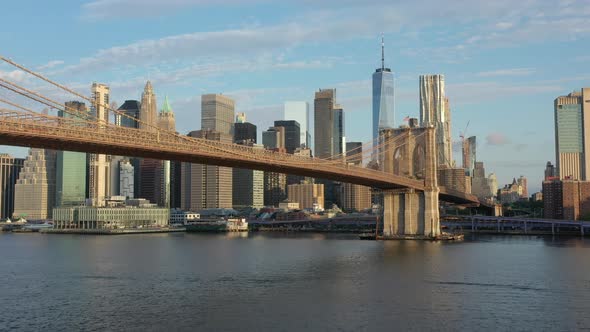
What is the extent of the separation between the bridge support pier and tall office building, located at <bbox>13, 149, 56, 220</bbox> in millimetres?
117844

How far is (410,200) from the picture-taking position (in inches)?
2419

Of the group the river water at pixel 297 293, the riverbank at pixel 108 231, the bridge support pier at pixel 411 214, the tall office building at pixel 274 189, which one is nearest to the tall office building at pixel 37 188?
the tall office building at pixel 274 189

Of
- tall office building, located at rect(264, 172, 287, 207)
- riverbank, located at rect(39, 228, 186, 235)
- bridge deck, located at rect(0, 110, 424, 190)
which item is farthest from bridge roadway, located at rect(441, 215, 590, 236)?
tall office building, located at rect(264, 172, 287, 207)

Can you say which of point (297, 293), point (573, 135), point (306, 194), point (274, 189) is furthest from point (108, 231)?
point (573, 135)

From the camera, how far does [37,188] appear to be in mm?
162125

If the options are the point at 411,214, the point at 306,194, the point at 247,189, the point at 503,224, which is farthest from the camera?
the point at 306,194

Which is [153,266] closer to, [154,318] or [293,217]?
[154,318]

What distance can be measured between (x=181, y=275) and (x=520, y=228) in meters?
75.3

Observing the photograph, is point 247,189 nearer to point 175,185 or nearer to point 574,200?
point 175,185

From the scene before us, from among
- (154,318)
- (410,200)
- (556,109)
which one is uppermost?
(556,109)

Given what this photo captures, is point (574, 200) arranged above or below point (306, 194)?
below

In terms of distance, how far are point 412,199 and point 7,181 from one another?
479ft

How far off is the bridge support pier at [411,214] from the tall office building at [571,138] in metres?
140

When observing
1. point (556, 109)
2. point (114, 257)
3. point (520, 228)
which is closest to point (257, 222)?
point (520, 228)
